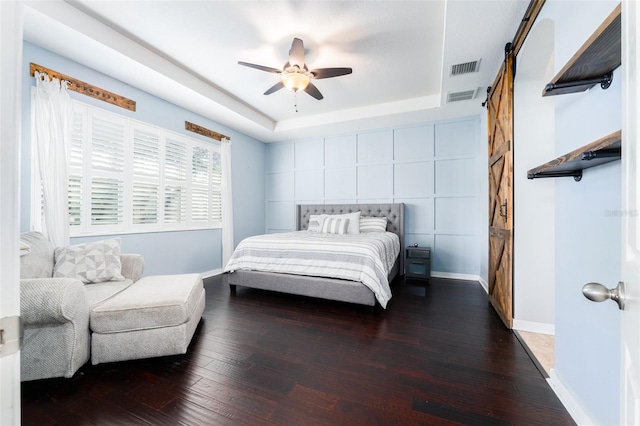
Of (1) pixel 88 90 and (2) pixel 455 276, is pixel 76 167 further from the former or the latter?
(2) pixel 455 276

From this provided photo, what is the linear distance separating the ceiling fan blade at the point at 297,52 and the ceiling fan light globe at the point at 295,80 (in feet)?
0.33

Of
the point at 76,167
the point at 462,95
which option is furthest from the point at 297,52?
the point at 76,167

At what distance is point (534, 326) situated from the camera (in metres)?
2.35

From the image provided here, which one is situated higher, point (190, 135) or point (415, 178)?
point (190, 135)

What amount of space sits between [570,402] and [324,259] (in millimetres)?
2182

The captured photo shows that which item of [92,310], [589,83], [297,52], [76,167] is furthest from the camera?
[76,167]

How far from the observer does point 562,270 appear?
61.5 inches

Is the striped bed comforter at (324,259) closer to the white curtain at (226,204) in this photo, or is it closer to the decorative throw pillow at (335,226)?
the decorative throw pillow at (335,226)

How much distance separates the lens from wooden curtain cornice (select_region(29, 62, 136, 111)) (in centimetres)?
261

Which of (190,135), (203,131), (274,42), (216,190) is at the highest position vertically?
(274,42)

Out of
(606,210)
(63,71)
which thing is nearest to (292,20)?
(63,71)

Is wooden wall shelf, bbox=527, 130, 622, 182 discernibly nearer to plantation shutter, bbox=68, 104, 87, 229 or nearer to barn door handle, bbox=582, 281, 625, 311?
barn door handle, bbox=582, 281, 625, 311

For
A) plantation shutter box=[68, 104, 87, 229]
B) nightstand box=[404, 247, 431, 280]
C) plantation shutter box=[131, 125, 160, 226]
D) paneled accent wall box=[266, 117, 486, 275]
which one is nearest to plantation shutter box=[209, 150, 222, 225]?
plantation shutter box=[131, 125, 160, 226]

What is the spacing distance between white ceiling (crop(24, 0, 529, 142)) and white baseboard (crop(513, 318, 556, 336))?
2.63 meters
